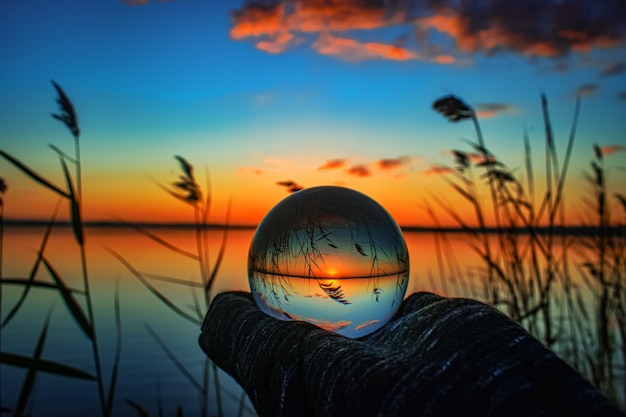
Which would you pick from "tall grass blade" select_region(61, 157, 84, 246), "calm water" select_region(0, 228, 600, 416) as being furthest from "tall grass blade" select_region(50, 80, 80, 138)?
"calm water" select_region(0, 228, 600, 416)

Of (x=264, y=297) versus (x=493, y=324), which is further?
(x=264, y=297)

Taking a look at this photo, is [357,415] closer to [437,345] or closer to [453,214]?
[437,345]

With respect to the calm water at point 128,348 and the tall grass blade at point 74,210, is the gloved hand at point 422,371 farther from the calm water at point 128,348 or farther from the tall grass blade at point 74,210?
the calm water at point 128,348

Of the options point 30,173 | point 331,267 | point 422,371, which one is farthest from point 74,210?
point 422,371

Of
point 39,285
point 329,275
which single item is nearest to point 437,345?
point 329,275

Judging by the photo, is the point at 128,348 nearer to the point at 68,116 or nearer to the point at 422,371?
the point at 68,116
